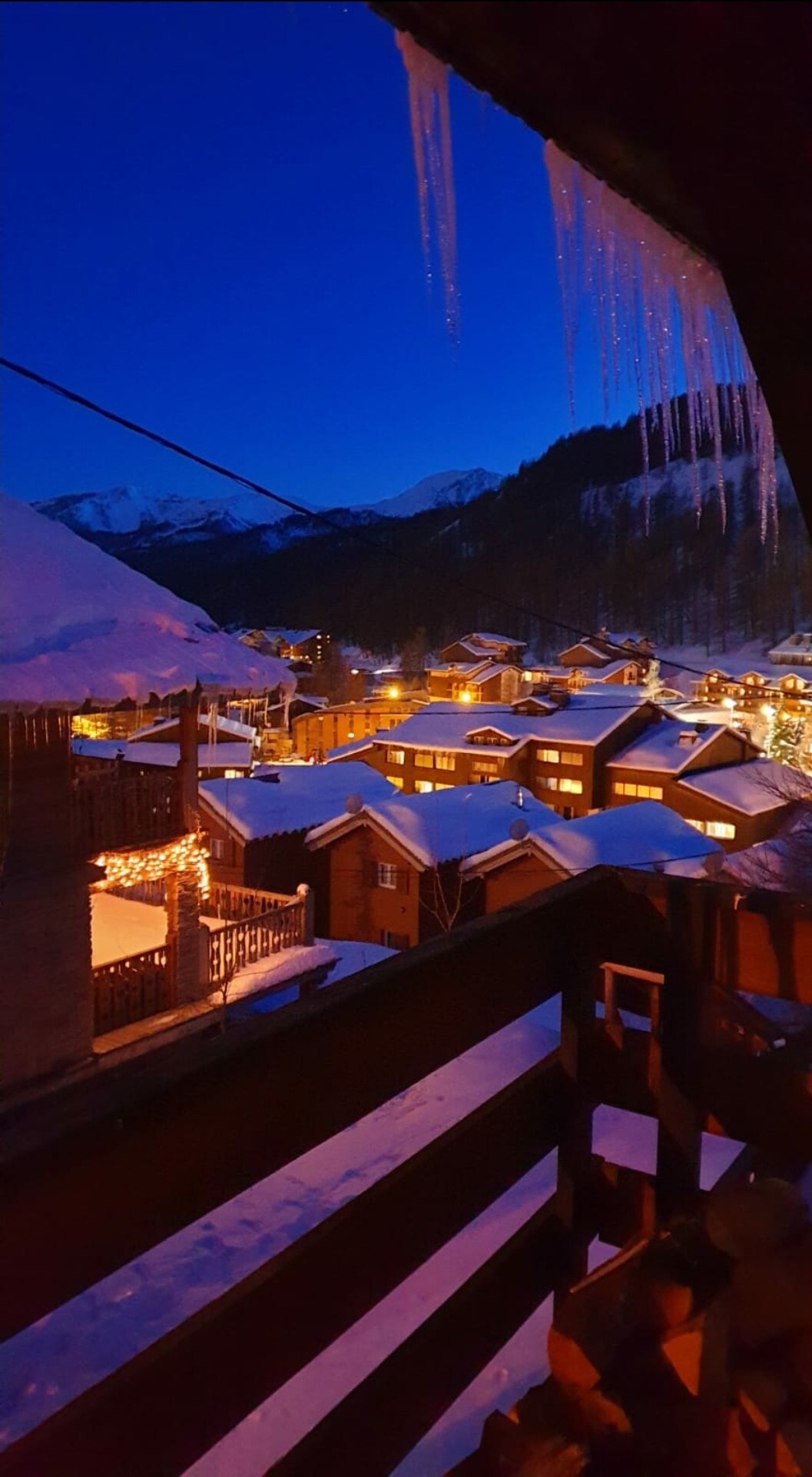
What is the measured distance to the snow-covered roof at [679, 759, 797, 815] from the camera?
73.6ft

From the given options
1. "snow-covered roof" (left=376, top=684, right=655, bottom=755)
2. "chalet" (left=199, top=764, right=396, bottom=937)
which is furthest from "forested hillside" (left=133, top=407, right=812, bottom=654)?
"chalet" (left=199, top=764, right=396, bottom=937)

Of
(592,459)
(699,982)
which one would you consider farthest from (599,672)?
(592,459)

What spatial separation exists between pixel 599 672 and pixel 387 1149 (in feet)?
157

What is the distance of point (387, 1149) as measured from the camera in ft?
22.9

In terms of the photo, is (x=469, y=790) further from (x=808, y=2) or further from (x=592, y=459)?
(x=592, y=459)

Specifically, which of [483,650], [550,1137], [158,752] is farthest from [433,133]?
[483,650]

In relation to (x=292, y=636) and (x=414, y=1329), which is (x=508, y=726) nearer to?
(x=414, y=1329)

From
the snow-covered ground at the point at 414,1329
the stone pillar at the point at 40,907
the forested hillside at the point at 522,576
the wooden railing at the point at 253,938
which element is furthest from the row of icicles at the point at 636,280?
the forested hillside at the point at 522,576

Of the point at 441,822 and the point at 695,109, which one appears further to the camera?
the point at 441,822

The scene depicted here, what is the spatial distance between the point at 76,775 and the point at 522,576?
298 ft

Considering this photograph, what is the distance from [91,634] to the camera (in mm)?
6816

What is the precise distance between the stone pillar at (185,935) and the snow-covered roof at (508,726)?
16815mm

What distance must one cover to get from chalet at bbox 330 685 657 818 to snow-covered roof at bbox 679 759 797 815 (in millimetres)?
2868

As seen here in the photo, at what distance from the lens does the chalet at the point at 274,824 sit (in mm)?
17625
